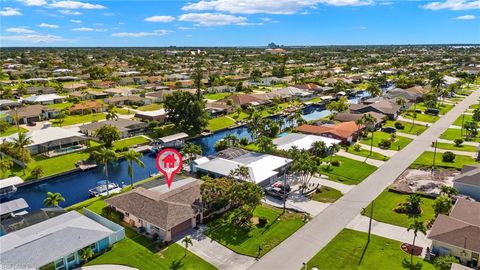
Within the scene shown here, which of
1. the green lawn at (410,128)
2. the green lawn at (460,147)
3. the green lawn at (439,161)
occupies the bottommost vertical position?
the green lawn at (439,161)

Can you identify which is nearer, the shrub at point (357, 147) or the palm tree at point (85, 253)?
the palm tree at point (85, 253)

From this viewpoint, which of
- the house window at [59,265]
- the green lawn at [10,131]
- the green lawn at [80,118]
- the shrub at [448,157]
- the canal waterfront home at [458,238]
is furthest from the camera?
the green lawn at [80,118]

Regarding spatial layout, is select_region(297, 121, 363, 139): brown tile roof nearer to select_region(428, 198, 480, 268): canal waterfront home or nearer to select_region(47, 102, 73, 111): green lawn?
select_region(428, 198, 480, 268): canal waterfront home

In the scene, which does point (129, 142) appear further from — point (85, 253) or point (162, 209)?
point (85, 253)

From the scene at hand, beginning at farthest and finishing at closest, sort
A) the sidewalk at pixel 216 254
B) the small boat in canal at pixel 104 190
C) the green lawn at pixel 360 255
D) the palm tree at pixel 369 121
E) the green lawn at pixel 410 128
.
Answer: the green lawn at pixel 410 128 → the palm tree at pixel 369 121 → the small boat in canal at pixel 104 190 → the sidewalk at pixel 216 254 → the green lawn at pixel 360 255

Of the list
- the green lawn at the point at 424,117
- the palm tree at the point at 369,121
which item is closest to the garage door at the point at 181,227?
the palm tree at the point at 369,121

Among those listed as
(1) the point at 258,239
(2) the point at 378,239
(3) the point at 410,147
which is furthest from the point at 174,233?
(3) the point at 410,147

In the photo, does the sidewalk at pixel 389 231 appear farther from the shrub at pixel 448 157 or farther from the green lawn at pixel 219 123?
the green lawn at pixel 219 123
